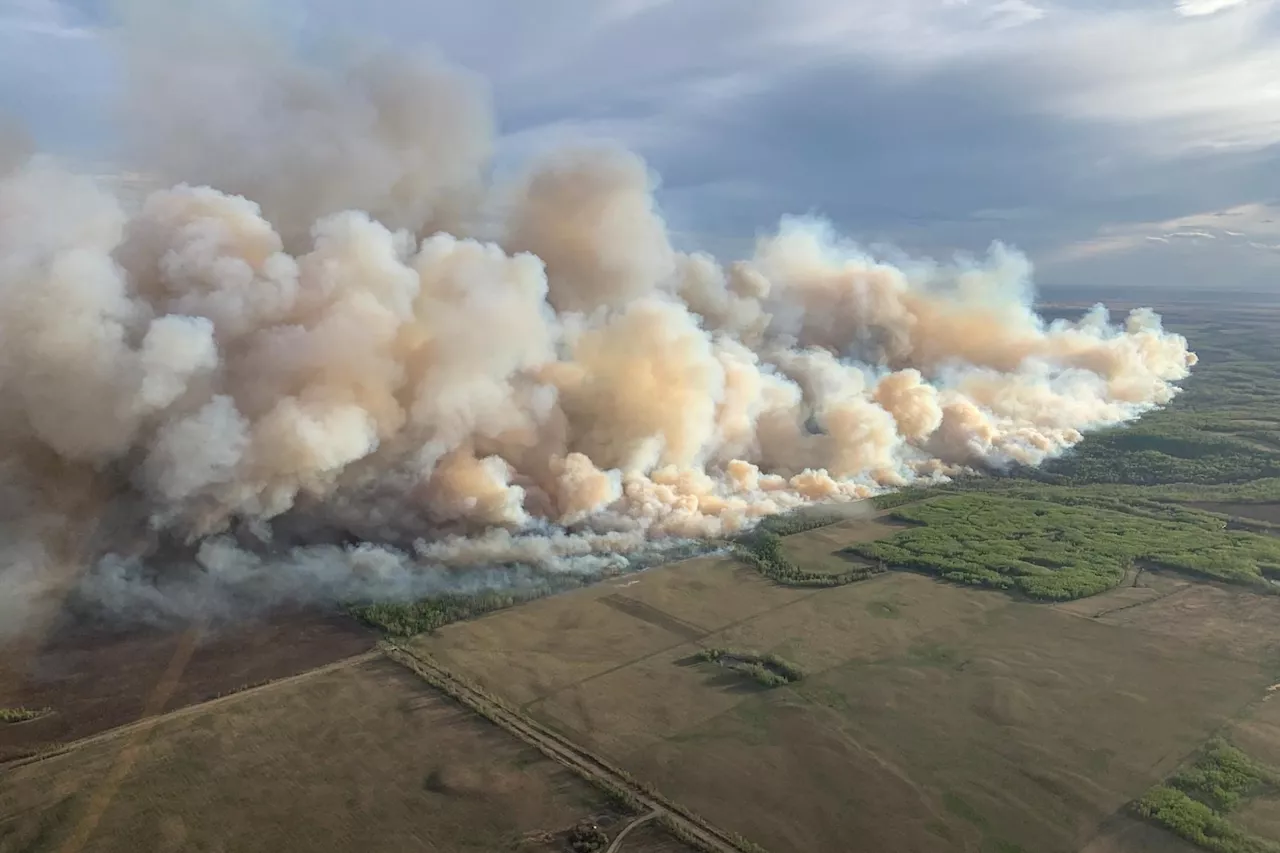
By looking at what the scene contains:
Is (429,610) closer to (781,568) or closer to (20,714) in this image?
(20,714)

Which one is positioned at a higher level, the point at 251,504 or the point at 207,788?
the point at 251,504

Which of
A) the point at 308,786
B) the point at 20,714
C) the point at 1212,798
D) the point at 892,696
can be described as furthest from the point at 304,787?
the point at 1212,798

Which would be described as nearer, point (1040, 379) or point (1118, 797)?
point (1118, 797)

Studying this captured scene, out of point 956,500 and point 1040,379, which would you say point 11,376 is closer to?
point 956,500

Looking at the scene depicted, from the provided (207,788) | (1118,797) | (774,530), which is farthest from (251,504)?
(1118,797)

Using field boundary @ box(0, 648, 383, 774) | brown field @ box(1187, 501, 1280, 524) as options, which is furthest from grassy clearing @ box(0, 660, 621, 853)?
brown field @ box(1187, 501, 1280, 524)

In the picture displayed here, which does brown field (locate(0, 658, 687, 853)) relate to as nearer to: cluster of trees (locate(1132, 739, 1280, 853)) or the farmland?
the farmland

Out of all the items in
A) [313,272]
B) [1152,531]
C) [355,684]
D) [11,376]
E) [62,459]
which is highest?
[313,272]

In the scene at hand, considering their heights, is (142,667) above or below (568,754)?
above
